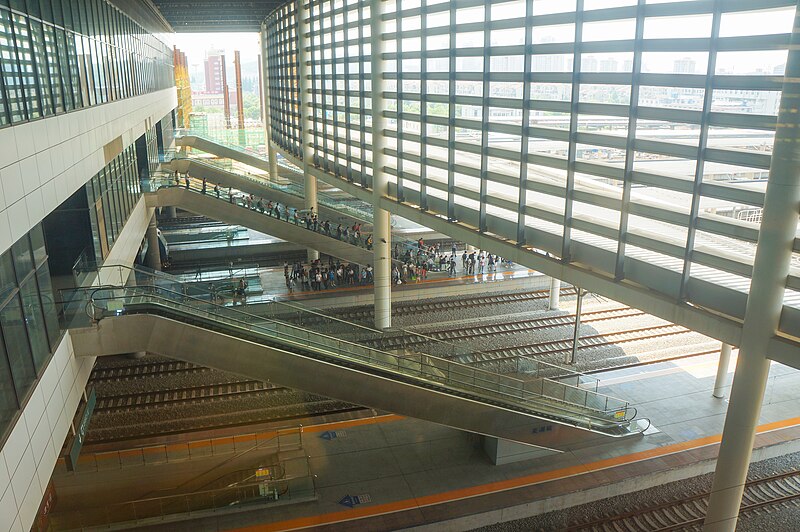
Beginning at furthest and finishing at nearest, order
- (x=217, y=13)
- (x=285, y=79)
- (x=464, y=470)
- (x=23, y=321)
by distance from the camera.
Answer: (x=217, y=13) → (x=285, y=79) → (x=464, y=470) → (x=23, y=321)

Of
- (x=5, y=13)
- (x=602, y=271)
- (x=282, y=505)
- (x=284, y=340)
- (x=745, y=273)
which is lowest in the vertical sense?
(x=282, y=505)

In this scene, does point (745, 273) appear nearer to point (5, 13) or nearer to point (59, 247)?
point (5, 13)

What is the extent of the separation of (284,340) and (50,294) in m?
4.41

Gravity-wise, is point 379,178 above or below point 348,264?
above

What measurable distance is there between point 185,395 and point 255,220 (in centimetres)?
1001

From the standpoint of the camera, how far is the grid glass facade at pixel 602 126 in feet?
30.1

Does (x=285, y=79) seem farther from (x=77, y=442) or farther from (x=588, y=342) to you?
(x=77, y=442)

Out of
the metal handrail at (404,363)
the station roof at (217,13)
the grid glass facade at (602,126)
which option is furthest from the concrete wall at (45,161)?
the station roof at (217,13)

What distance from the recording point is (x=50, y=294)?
32.4 ft

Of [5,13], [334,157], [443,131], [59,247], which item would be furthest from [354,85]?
[5,13]

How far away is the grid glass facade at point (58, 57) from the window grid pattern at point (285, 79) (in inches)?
410

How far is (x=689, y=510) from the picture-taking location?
1268cm

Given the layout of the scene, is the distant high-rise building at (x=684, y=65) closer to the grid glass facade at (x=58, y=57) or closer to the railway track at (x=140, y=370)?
the grid glass facade at (x=58, y=57)

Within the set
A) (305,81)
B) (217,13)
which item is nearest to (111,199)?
(305,81)
